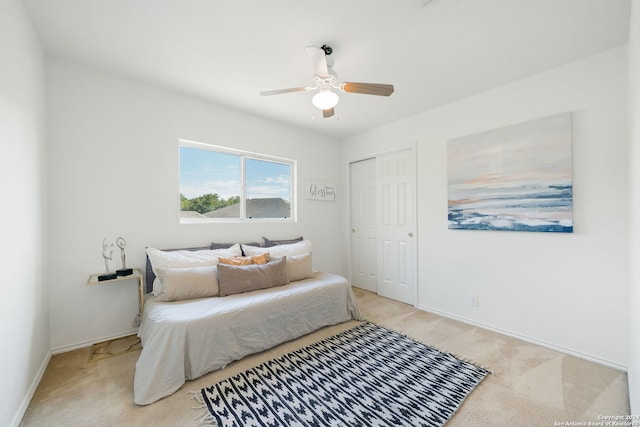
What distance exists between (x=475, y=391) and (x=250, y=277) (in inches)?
76.5

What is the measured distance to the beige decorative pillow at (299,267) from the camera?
2.84m

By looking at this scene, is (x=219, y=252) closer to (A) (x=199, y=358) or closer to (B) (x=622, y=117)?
(A) (x=199, y=358)

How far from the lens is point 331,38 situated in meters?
1.91

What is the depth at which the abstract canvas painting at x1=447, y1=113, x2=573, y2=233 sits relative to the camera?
2.25 meters

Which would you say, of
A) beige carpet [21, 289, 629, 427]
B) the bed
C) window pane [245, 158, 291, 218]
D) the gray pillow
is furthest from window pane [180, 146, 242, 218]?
beige carpet [21, 289, 629, 427]

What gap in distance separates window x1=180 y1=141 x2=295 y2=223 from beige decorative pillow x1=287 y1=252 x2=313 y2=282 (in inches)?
36.7

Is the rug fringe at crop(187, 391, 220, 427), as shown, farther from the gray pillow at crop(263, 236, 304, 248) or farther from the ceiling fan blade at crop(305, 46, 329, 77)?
the ceiling fan blade at crop(305, 46, 329, 77)

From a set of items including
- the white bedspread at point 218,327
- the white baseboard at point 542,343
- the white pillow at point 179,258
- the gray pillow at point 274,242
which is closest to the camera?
the white bedspread at point 218,327

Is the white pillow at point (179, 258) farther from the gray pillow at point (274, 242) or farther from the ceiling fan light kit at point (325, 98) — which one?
the ceiling fan light kit at point (325, 98)

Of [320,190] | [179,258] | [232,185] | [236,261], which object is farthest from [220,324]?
[320,190]

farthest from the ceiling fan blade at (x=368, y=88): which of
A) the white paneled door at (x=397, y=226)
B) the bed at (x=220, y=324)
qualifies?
the bed at (x=220, y=324)

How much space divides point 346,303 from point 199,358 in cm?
153

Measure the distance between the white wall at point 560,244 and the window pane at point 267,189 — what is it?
6.55 feet

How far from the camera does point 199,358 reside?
191cm
